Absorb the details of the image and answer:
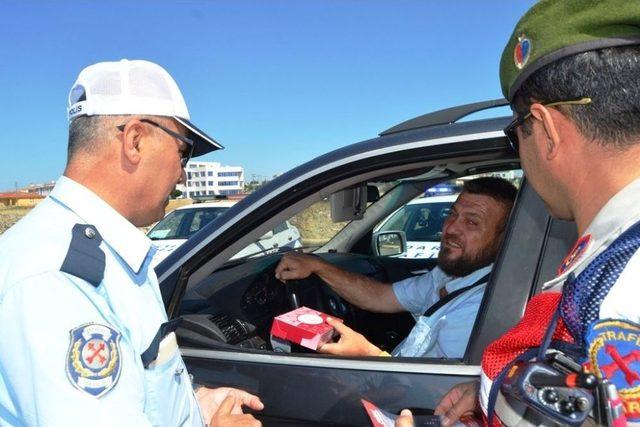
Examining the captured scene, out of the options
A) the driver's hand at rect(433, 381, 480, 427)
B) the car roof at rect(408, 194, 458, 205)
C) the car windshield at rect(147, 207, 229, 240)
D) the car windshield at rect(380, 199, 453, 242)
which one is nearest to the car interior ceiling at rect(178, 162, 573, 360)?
the driver's hand at rect(433, 381, 480, 427)

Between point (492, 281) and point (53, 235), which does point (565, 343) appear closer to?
point (492, 281)

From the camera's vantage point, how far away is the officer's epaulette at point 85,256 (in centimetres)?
113

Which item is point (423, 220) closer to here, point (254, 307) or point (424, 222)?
point (424, 222)

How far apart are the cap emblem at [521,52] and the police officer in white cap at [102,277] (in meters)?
0.88

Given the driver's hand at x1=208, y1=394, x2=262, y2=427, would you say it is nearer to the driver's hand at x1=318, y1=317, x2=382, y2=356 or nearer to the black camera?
the driver's hand at x1=318, y1=317, x2=382, y2=356

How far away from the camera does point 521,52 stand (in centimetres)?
109

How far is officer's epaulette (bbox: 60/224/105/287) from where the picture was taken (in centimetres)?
113

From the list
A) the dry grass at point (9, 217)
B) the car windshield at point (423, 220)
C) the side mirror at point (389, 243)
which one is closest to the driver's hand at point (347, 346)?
the side mirror at point (389, 243)

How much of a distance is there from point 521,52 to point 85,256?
0.99 meters

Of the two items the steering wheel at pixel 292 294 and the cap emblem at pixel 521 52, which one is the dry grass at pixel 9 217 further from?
the cap emblem at pixel 521 52

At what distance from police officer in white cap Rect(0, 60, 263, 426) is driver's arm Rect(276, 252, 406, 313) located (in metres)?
1.12

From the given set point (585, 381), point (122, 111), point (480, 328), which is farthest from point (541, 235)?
point (122, 111)

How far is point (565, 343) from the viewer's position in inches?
37.4

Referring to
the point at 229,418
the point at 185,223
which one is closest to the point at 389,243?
the point at 229,418
